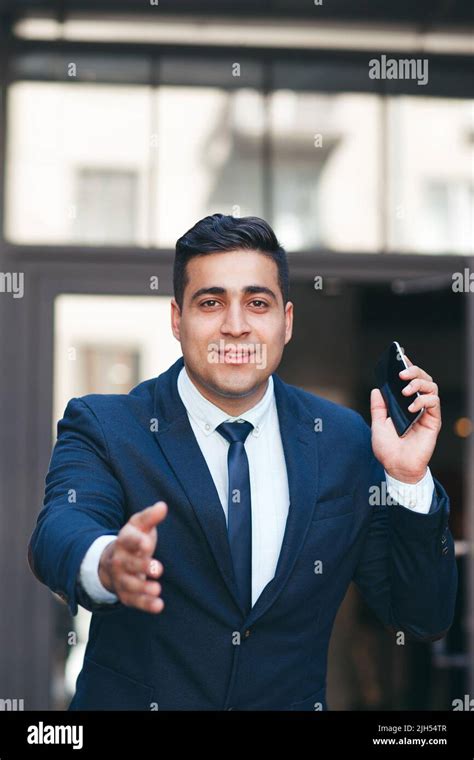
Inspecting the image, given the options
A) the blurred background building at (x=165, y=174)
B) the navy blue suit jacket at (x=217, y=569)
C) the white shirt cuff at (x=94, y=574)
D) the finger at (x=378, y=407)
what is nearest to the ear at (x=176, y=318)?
the navy blue suit jacket at (x=217, y=569)

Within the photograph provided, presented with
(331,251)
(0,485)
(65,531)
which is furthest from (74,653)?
(65,531)

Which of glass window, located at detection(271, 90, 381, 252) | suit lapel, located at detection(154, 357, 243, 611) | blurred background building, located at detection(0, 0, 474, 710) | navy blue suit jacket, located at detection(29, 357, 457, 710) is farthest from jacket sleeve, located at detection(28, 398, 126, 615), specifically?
glass window, located at detection(271, 90, 381, 252)

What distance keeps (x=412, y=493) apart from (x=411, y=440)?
3.9 inches

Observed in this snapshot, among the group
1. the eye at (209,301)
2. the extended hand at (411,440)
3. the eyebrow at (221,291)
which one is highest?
the eyebrow at (221,291)

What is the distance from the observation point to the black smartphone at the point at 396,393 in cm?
199

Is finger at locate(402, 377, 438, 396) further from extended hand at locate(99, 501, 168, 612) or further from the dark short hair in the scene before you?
extended hand at locate(99, 501, 168, 612)

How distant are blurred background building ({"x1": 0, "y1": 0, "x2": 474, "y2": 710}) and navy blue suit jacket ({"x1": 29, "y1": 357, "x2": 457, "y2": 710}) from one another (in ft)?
6.21

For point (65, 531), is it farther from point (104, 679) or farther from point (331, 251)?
point (331, 251)

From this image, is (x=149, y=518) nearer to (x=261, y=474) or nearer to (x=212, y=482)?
(x=212, y=482)

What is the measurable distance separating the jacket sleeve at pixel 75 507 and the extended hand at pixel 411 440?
50 cm

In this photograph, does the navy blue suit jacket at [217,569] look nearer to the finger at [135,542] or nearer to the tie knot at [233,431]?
the tie knot at [233,431]

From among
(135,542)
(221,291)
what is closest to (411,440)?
(221,291)

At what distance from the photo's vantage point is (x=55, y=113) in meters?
3.93

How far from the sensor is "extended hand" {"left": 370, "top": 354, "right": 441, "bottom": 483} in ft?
6.49
